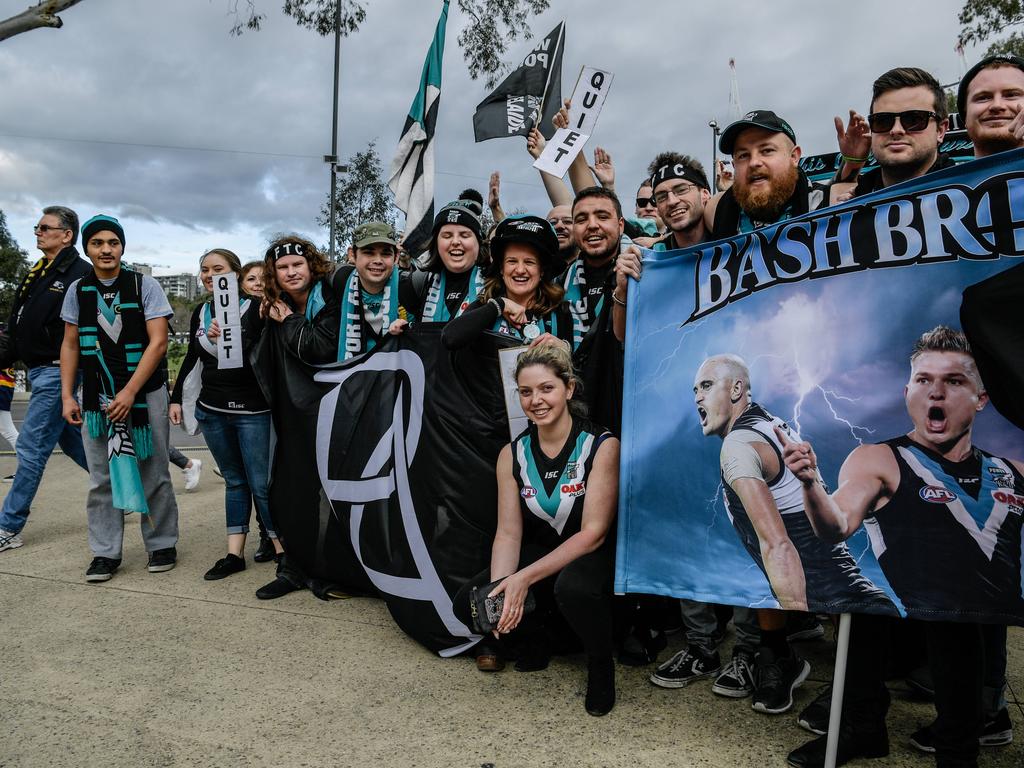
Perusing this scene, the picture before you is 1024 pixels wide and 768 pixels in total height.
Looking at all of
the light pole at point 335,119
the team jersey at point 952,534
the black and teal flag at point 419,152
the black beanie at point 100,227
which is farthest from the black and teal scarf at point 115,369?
the light pole at point 335,119

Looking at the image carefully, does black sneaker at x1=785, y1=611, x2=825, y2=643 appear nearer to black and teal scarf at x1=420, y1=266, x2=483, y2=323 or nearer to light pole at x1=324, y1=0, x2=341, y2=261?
black and teal scarf at x1=420, y1=266, x2=483, y2=323

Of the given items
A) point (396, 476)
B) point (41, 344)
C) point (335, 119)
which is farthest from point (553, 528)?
point (335, 119)

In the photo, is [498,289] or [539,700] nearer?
[539,700]

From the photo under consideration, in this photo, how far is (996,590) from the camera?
189 cm

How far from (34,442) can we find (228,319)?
1.80 m

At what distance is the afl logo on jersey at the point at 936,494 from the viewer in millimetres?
1976

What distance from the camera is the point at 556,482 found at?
2.87m

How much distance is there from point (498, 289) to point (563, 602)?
4.87 ft

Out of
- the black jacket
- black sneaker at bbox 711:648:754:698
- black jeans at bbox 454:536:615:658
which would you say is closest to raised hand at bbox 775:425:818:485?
black jeans at bbox 454:536:615:658

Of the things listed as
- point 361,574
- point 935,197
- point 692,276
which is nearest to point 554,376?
point 692,276

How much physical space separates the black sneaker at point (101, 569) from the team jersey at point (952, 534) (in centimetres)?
405

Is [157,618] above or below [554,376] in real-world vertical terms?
below

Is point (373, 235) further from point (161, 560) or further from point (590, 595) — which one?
point (161, 560)

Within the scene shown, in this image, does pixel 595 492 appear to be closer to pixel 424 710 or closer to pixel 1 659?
pixel 424 710
